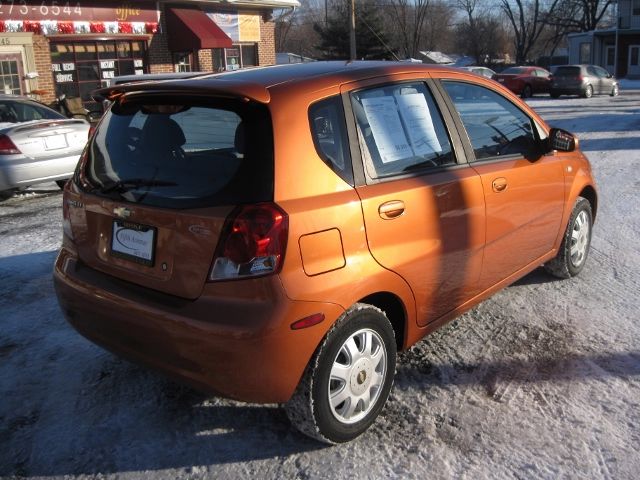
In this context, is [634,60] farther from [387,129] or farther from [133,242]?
[133,242]

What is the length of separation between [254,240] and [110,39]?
17960 mm

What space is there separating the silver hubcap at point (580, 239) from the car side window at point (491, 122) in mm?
958

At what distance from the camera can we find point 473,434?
3.19 meters

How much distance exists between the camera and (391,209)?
316 cm

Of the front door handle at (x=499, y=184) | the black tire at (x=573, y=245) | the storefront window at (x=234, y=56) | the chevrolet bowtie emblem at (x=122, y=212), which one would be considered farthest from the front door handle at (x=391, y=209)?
the storefront window at (x=234, y=56)

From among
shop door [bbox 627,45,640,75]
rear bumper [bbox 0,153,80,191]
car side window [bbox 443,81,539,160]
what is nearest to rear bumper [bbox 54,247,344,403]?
car side window [bbox 443,81,539,160]

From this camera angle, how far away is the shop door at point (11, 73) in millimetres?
16297

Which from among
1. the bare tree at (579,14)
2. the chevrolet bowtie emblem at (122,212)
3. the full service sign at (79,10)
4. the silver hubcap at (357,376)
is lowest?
the silver hubcap at (357,376)

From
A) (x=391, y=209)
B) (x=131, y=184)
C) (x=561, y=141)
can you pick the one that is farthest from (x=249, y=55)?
(x=391, y=209)

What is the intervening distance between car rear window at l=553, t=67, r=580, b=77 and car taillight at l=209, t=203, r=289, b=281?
2679 cm

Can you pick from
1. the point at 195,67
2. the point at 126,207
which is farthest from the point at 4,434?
the point at 195,67

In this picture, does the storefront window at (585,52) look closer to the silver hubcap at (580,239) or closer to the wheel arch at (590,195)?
the wheel arch at (590,195)

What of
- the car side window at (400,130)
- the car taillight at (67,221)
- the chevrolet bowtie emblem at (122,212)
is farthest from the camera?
the car taillight at (67,221)

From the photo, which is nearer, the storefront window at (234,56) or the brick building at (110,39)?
the brick building at (110,39)
